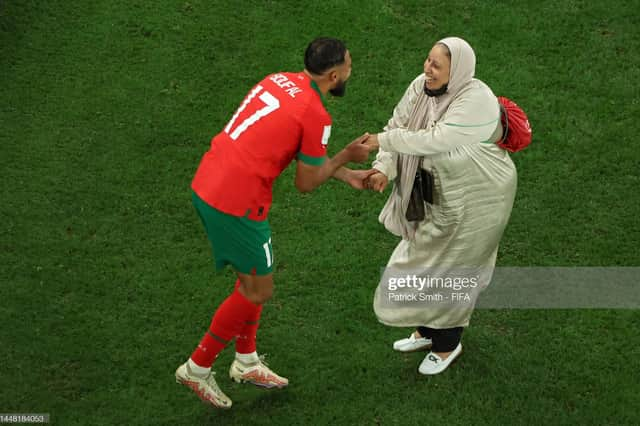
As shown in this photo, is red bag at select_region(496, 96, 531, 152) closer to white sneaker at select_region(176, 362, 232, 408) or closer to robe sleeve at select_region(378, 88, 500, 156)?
robe sleeve at select_region(378, 88, 500, 156)

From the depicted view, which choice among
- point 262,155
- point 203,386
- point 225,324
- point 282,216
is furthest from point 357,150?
point 282,216

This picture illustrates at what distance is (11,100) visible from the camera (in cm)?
734

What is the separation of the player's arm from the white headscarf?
0.25 meters

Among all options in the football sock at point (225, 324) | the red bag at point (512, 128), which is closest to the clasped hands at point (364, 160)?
the red bag at point (512, 128)

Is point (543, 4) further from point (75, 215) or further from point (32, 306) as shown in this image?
point (32, 306)

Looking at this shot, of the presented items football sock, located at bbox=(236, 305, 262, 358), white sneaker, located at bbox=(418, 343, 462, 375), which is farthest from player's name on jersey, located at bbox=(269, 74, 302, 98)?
white sneaker, located at bbox=(418, 343, 462, 375)

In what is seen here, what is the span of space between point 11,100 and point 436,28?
370 cm

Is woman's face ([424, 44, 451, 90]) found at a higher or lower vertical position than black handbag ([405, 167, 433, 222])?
higher

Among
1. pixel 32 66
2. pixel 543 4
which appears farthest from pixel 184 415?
pixel 543 4

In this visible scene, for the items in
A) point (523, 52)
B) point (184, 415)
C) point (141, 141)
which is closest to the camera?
point (184, 415)

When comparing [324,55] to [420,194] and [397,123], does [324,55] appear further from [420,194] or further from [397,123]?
[420,194]

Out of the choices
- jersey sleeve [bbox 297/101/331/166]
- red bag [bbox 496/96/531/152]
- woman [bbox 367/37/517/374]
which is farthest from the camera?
red bag [bbox 496/96/531/152]

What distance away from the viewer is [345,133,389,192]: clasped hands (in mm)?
4773

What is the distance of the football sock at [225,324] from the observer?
476 centimetres
